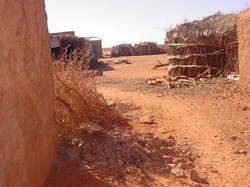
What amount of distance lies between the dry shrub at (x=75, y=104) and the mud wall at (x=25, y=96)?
602mm

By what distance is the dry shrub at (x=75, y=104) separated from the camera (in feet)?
16.7

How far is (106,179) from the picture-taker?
160 inches

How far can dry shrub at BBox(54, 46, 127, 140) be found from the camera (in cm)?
508

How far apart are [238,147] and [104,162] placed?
6.51 ft

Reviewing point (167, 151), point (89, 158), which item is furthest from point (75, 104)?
point (167, 151)

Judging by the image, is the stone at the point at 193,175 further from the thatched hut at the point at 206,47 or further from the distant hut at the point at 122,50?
the distant hut at the point at 122,50

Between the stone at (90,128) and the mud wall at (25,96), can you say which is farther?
the stone at (90,128)

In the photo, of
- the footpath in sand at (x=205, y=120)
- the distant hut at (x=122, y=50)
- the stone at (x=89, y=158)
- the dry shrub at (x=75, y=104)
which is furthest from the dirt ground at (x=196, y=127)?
the distant hut at (x=122, y=50)

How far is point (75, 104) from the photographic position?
5.44 m

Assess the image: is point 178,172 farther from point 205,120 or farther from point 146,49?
point 146,49

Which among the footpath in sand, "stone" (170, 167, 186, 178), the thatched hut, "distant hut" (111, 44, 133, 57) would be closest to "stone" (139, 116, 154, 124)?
the footpath in sand

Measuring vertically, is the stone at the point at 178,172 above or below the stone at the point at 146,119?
below

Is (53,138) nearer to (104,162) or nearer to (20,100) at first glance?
(104,162)

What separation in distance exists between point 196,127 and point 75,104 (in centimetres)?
214
